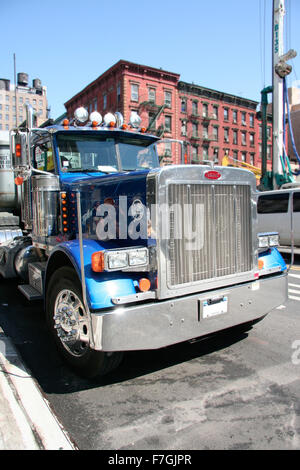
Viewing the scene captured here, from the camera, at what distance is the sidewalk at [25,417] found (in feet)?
7.75

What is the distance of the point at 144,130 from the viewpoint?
5223 mm

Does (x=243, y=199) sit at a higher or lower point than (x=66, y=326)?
higher

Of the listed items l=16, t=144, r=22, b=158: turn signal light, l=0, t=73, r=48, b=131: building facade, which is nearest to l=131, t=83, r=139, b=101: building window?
l=16, t=144, r=22, b=158: turn signal light

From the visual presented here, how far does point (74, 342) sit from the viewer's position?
337cm

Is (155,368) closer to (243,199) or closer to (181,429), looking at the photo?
(181,429)

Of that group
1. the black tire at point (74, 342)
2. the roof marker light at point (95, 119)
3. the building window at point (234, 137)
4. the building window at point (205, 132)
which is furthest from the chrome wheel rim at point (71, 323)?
the building window at point (234, 137)

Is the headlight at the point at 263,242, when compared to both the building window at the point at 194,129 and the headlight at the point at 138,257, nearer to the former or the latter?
the headlight at the point at 138,257

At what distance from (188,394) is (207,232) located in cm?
144

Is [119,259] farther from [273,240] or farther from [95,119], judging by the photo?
[95,119]

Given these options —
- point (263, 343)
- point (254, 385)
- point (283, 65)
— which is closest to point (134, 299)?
point (254, 385)

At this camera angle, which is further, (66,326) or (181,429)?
(66,326)
